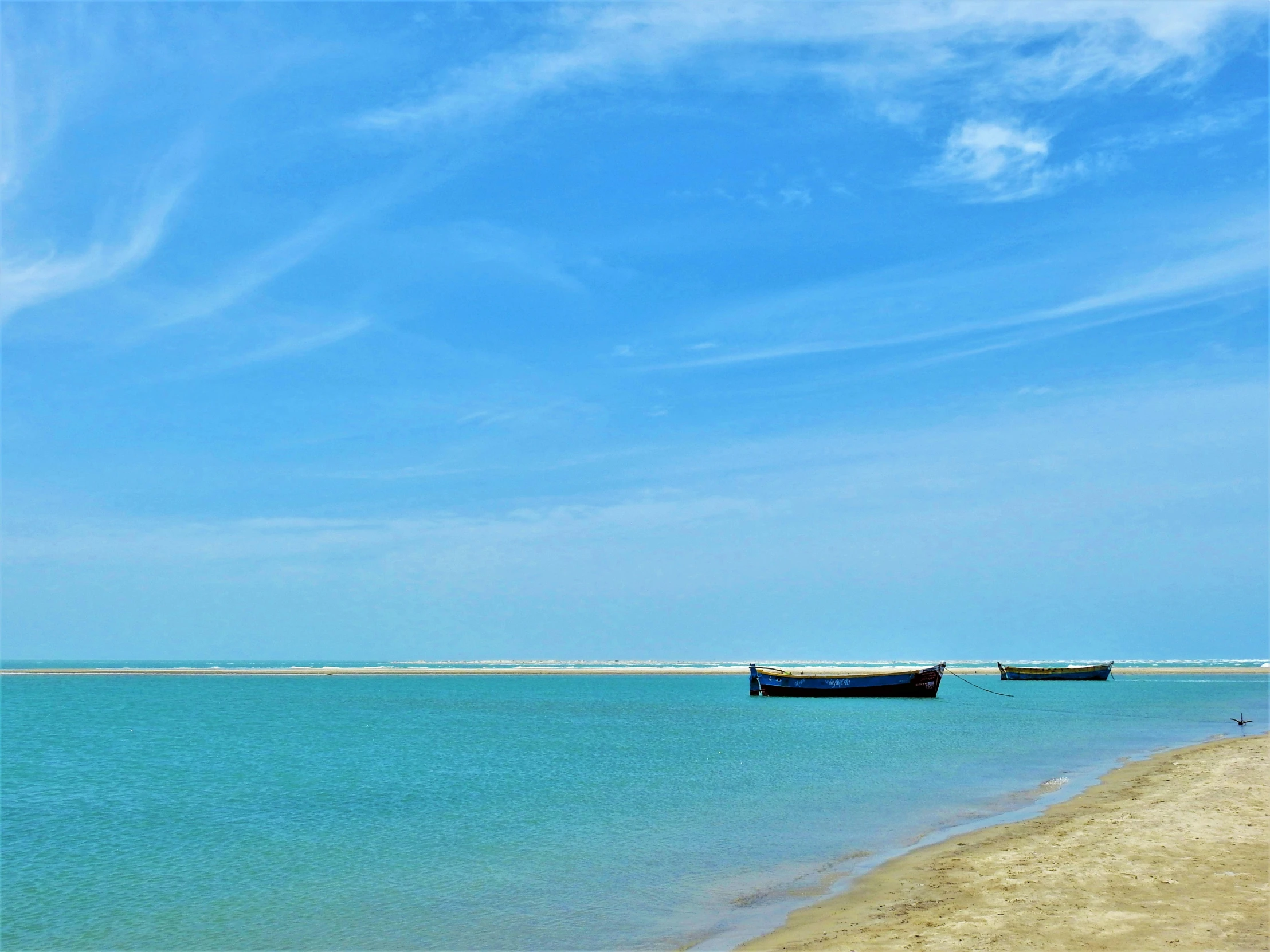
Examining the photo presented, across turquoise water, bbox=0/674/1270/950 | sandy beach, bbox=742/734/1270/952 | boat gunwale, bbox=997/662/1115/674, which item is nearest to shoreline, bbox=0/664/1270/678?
boat gunwale, bbox=997/662/1115/674

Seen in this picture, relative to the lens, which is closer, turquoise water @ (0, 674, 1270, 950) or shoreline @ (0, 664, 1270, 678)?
turquoise water @ (0, 674, 1270, 950)

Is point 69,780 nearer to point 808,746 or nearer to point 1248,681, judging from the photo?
point 808,746

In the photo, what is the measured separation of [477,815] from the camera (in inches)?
758

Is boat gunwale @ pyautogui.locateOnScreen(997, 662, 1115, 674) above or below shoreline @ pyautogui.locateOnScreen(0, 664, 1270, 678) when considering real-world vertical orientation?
above

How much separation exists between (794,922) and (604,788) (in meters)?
12.1

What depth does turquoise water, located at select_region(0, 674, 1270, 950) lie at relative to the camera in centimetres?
1212

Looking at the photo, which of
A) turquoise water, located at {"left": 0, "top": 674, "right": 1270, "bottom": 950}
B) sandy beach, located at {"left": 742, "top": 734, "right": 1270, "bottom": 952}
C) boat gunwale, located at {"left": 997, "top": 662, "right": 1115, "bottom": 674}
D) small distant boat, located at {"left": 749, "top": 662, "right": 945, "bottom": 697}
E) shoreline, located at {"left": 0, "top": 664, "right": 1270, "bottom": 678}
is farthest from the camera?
shoreline, located at {"left": 0, "top": 664, "right": 1270, "bottom": 678}

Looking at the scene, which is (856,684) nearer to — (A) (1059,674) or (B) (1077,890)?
(A) (1059,674)

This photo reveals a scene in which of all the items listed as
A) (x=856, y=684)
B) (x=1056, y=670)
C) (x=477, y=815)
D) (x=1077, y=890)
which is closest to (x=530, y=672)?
(x=1056, y=670)

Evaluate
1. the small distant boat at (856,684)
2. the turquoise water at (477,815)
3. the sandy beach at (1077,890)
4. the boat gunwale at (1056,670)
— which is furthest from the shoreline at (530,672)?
the sandy beach at (1077,890)

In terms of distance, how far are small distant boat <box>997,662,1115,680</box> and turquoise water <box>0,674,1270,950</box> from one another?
49.0 m

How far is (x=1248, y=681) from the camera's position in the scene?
100250mm

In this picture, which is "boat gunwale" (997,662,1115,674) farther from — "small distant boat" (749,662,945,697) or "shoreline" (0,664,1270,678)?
"small distant boat" (749,662,945,697)

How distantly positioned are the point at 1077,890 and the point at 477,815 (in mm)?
12025
